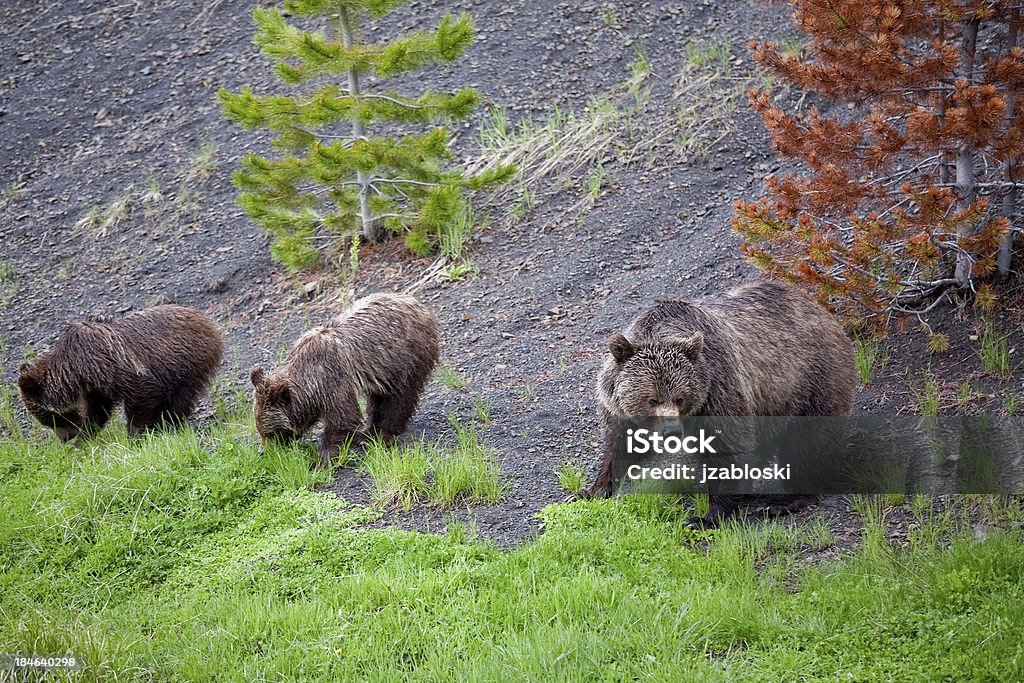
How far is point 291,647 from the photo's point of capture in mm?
5289

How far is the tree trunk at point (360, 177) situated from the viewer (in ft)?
34.7

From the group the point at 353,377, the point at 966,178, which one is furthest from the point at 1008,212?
the point at 353,377

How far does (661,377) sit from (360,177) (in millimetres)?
6227

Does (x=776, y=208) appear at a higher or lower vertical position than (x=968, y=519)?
higher

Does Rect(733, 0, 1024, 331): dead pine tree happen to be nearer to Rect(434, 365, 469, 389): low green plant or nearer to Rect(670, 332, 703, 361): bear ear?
Rect(670, 332, 703, 361): bear ear

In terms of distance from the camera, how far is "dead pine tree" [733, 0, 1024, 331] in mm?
6684

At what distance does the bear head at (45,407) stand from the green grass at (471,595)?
59.4 inches

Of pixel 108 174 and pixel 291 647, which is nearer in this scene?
pixel 291 647

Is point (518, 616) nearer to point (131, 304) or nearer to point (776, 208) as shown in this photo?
point (776, 208)

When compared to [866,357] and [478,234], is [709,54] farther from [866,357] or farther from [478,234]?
[866,357]

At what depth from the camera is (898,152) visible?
23.2ft

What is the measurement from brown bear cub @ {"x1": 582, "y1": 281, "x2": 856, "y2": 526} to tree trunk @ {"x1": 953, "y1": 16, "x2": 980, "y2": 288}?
1.31 metres

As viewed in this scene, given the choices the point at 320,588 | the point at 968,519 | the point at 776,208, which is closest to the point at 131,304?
the point at 320,588

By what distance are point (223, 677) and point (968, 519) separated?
13.7ft
